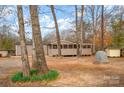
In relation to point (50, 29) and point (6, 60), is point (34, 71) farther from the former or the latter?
point (50, 29)

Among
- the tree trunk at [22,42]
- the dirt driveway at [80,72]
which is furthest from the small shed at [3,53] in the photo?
the tree trunk at [22,42]

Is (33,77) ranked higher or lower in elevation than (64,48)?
lower

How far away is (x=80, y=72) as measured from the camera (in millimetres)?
2289

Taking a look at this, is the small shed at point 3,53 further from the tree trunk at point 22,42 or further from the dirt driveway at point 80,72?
the tree trunk at point 22,42

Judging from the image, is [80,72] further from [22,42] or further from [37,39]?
[22,42]

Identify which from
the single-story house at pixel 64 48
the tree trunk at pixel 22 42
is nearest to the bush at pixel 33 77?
the tree trunk at pixel 22 42

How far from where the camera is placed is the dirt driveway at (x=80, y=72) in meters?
2.25

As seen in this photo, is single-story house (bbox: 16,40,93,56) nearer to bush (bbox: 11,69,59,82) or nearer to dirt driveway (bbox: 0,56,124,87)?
dirt driveway (bbox: 0,56,124,87)

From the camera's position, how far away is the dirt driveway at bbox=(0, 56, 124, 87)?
225cm

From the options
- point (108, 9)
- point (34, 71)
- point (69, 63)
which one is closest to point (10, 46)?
point (34, 71)

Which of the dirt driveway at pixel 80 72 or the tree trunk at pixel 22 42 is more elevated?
A: the tree trunk at pixel 22 42

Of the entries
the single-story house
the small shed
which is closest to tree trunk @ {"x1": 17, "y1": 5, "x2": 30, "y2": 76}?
the single-story house

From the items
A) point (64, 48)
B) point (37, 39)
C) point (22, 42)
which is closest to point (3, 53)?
point (22, 42)

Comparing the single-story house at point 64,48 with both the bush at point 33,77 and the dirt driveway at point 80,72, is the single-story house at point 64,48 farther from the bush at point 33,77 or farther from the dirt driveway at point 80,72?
the bush at point 33,77
